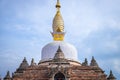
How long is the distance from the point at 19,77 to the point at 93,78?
8697mm

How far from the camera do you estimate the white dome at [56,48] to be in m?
43.9

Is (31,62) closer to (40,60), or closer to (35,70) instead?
(40,60)

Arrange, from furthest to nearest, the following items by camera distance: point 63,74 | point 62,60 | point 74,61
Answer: point 74,61
point 62,60
point 63,74

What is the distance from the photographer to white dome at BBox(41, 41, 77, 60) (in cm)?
4391

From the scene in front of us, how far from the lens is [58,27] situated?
50375 mm

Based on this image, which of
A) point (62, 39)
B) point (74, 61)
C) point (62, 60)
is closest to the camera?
point (62, 60)

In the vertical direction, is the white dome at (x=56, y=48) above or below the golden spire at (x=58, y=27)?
below

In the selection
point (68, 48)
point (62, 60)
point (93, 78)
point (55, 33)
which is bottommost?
point (93, 78)

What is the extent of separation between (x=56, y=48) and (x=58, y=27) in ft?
23.4

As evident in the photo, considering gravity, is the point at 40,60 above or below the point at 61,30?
below

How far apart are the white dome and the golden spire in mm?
3444

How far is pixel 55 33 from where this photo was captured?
49.4 meters

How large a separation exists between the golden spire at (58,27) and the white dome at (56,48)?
3.44m

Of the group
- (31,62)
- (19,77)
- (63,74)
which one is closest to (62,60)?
(63,74)
